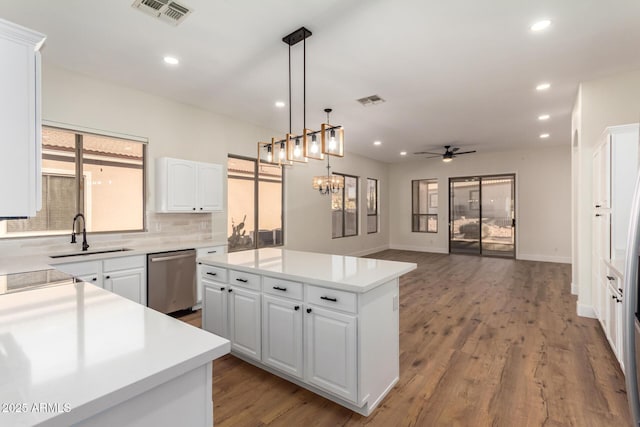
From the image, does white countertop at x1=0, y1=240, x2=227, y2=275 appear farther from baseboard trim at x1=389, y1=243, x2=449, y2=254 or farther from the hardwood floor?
baseboard trim at x1=389, y1=243, x2=449, y2=254

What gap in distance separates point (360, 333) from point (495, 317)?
9.21 feet

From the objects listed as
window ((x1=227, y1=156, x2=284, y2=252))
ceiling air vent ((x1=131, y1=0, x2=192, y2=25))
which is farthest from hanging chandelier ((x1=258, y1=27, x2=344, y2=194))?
window ((x1=227, y1=156, x2=284, y2=252))

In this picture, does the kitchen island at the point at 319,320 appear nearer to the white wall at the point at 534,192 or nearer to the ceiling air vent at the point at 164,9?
the ceiling air vent at the point at 164,9

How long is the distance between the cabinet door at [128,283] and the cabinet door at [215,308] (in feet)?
3.57

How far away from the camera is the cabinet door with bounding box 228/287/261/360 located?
2.53 meters

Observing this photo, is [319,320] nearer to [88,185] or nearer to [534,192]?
[88,185]

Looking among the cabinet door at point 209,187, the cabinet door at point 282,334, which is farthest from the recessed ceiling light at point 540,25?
the cabinet door at point 209,187

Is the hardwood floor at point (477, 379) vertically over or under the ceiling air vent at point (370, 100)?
under

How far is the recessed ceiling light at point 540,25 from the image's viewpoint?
2600 millimetres

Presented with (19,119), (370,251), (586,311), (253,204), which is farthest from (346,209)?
(19,119)

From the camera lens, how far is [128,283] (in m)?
3.47

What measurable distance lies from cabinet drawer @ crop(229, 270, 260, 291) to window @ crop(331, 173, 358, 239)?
513cm

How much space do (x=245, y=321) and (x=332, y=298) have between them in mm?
954

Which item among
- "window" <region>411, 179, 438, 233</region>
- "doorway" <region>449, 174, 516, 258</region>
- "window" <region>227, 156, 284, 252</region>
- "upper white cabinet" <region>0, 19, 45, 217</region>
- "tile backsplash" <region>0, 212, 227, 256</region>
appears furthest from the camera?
"window" <region>411, 179, 438, 233</region>
